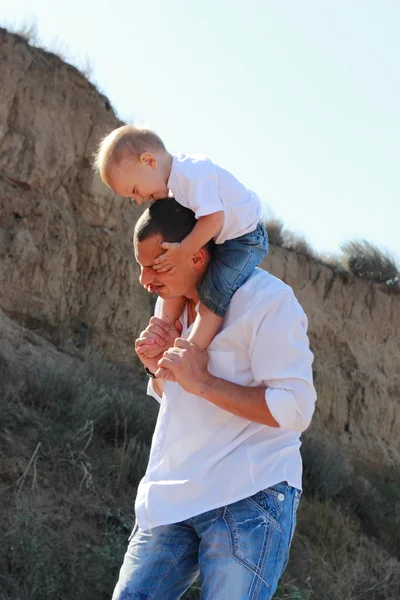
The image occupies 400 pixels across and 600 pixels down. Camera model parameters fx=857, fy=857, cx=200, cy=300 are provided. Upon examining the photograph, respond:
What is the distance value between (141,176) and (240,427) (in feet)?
4.05

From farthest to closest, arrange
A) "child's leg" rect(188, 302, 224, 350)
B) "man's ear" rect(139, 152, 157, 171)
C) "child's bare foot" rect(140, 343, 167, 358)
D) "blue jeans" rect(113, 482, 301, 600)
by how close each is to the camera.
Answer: "man's ear" rect(139, 152, 157, 171) < "child's bare foot" rect(140, 343, 167, 358) < "child's leg" rect(188, 302, 224, 350) < "blue jeans" rect(113, 482, 301, 600)

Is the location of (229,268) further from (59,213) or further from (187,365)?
(59,213)

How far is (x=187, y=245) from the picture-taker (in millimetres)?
3012

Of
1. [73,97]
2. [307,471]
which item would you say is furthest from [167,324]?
[73,97]

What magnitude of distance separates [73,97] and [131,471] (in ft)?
22.9

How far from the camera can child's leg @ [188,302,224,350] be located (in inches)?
116

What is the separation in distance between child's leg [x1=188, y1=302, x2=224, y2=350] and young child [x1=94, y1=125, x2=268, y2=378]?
5.0 inches

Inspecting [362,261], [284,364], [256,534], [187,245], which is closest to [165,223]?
[187,245]

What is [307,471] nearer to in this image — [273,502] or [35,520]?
[35,520]

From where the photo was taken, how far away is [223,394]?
107 inches

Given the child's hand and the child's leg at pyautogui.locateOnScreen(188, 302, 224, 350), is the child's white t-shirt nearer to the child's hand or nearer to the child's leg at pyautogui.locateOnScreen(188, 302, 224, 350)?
the child's hand

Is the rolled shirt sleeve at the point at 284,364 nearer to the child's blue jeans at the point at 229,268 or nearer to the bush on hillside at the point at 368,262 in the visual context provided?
the child's blue jeans at the point at 229,268

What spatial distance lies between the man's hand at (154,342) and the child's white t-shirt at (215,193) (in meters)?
0.44

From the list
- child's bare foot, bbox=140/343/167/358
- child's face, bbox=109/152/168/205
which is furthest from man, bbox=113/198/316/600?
child's face, bbox=109/152/168/205
